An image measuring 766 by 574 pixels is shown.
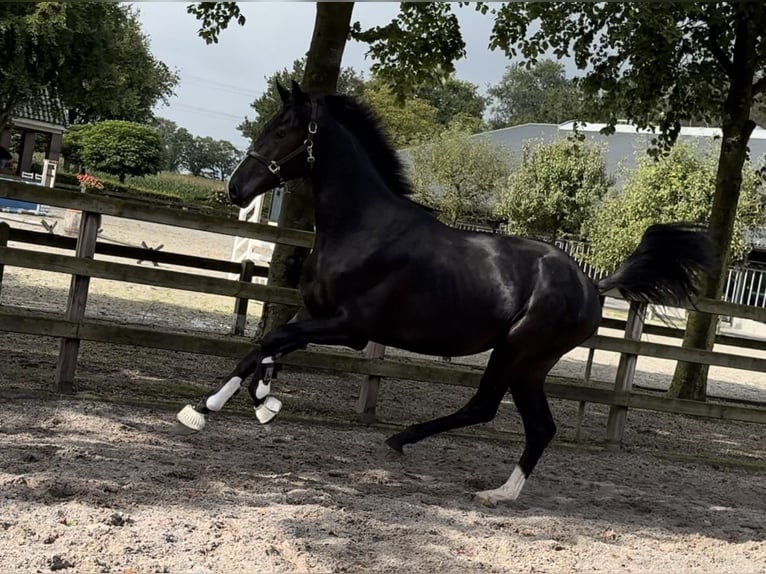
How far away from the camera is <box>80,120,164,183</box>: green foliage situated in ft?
168

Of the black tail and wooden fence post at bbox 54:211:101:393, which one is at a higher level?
the black tail

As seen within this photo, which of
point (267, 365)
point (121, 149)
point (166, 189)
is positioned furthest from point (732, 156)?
point (166, 189)

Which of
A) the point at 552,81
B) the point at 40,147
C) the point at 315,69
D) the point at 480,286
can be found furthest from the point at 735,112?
the point at 552,81

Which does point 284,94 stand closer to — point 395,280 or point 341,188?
point 341,188

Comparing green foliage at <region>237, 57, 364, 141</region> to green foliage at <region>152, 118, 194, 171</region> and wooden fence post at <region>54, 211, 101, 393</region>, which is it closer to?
wooden fence post at <region>54, 211, 101, 393</region>

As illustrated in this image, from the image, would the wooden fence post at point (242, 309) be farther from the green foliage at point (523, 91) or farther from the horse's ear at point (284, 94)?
the green foliage at point (523, 91)

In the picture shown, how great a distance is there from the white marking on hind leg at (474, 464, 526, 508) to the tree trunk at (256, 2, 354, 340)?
11.8 feet

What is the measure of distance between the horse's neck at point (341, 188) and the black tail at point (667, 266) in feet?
5.95

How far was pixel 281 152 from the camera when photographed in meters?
4.54

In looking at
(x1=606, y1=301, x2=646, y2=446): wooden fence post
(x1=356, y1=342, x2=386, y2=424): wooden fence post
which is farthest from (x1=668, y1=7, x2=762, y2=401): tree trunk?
(x1=356, y1=342, x2=386, y2=424): wooden fence post

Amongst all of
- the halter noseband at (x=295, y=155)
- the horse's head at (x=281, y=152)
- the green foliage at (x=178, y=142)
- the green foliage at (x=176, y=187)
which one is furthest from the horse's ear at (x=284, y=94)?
the green foliage at (x=178, y=142)

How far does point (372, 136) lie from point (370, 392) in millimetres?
2247

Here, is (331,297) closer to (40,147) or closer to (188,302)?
(188,302)

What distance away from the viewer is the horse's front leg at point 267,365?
4.37m
